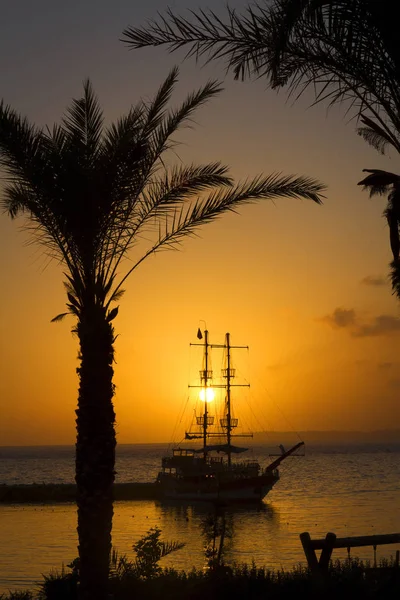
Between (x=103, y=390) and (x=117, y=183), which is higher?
(x=117, y=183)

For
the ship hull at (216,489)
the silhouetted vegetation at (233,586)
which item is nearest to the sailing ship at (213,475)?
the ship hull at (216,489)

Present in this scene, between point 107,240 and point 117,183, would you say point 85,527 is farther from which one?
point 117,183

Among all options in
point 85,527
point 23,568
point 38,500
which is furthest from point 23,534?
point 85,527

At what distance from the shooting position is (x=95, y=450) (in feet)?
39.9

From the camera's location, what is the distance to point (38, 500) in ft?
233

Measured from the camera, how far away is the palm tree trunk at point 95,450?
39.0 ft

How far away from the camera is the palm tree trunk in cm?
1188

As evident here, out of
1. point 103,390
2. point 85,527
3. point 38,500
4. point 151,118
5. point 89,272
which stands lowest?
point 38,500

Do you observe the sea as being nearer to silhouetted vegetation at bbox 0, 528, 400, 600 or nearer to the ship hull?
the ship hull

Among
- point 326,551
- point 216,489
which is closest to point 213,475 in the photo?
point 216,489

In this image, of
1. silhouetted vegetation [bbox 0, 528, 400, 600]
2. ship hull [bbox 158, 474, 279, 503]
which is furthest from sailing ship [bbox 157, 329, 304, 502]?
silhouetted vegetation [bbox 0, 528, 400, 600]

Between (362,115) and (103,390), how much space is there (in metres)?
5.75

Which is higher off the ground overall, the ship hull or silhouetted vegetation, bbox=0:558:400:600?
silhouetted vegetation, bbox=0:558:400:600

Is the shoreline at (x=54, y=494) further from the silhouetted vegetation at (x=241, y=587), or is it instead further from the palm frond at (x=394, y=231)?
the palm frond at (x=394, y=231)
